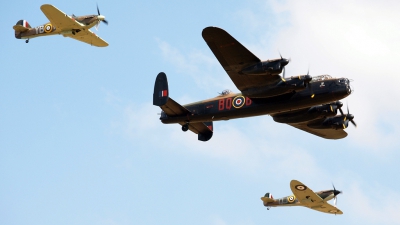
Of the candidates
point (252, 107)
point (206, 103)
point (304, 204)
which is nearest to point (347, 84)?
point (252, 107)

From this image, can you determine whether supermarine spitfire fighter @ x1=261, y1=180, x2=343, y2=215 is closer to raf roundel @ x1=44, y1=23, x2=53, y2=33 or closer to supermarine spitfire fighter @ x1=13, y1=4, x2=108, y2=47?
supermarine spitfire fighter @ x1=13, y1=4, x2=108, y2=47

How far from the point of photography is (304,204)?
42281 millimetres

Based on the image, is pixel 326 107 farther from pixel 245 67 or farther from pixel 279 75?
pixel 245 67

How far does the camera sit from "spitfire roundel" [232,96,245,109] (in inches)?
1117

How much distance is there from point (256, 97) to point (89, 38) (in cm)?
1678

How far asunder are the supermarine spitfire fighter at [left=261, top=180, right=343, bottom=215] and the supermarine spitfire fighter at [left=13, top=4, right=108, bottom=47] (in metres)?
16.9

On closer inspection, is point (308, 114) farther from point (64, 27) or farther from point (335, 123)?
point (64, 27)

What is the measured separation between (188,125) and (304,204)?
53.1 feet

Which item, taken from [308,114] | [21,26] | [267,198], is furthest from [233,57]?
[267,198]

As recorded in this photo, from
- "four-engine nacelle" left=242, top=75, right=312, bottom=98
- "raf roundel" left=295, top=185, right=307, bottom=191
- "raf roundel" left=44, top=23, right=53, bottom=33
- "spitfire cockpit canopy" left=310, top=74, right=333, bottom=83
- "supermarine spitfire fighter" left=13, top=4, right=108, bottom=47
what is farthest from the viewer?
"raf roundel" left=295, top=185, right=307, bottom=191

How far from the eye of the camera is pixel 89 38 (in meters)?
Result: 40.0

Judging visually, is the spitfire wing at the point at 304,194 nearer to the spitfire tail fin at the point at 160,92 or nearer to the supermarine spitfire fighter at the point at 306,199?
the supermarine spitfire fighter at the point at 306,199

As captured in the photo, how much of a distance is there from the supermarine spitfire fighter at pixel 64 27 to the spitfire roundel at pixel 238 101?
14271 millimetres

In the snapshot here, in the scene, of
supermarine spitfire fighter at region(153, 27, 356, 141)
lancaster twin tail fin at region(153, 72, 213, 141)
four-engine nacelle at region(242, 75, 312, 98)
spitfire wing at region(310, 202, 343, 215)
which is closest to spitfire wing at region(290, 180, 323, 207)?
spitfire wing at region(310, 202, 343, 215)
